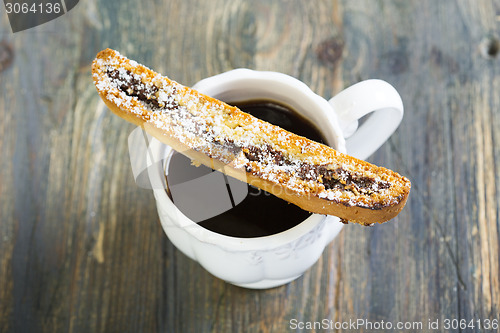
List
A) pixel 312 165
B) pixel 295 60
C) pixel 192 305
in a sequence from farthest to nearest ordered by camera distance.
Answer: pixel 295 60 < pixel 192 305 < pixel 312 165

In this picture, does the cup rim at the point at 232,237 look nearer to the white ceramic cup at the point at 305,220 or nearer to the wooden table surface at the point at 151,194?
the white ceramic cup at the point at 305,220

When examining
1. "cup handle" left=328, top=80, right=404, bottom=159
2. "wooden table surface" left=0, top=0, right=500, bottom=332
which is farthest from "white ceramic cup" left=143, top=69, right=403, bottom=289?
"wooden table surface" left=0, top=0, right=500, bottom=332

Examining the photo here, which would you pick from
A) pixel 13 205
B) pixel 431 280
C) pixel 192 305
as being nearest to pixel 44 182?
pixel 13 205

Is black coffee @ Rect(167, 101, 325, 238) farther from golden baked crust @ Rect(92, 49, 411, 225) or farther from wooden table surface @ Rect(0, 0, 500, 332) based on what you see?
wooden table surface @ Rect(0, 0, 500, 332)

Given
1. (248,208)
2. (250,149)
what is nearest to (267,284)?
(248,208)

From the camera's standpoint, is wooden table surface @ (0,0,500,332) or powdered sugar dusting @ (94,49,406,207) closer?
powdered sugar dusting @ (94,49,406,207)

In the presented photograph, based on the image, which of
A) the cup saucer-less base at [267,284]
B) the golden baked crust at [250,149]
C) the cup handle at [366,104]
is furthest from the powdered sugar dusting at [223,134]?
the cup saucer-less base at [267,284]

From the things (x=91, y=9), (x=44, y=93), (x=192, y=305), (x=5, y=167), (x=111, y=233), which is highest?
(x=91, y=9)

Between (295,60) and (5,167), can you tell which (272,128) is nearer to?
(295,60)
